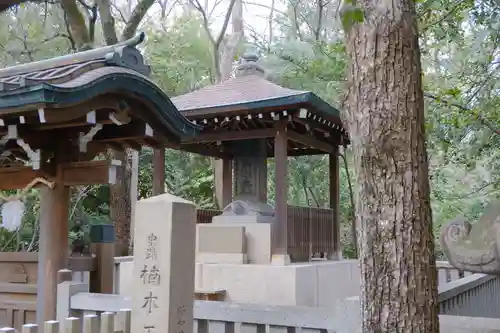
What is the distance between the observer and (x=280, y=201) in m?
9.19

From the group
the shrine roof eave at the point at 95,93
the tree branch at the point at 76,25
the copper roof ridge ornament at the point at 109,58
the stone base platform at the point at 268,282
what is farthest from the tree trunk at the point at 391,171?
the tree branch at the point at 76,25

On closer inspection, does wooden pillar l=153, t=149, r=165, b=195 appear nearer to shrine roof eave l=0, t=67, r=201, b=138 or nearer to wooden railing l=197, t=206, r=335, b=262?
wooden railing l=197, t=206, r=335, b=262

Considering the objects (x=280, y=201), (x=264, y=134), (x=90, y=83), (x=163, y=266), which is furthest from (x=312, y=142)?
(x=163, y=266)

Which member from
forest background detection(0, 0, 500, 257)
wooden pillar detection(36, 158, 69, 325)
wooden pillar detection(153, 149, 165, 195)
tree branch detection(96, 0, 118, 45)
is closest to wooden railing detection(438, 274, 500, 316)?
forest background detection(0, 0, 500, 257)

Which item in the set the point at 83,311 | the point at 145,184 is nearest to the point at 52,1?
the point at 145,184

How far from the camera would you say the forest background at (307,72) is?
783cm

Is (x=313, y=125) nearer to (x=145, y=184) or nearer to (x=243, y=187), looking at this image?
(x=243, y=187)

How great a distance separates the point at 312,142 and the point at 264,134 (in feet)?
4.10

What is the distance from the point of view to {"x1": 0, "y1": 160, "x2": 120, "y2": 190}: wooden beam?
5512mm

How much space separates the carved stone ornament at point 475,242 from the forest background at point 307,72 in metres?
3.52

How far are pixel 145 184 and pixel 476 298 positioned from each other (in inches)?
515

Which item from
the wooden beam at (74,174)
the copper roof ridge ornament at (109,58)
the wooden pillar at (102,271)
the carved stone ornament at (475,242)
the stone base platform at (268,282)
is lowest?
the stone base platform at (268,282)

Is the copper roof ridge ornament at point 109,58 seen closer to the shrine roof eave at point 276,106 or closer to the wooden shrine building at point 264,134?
the wooden shrine building at point 264,134

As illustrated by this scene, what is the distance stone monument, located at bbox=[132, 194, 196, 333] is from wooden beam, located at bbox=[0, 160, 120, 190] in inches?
71.4
